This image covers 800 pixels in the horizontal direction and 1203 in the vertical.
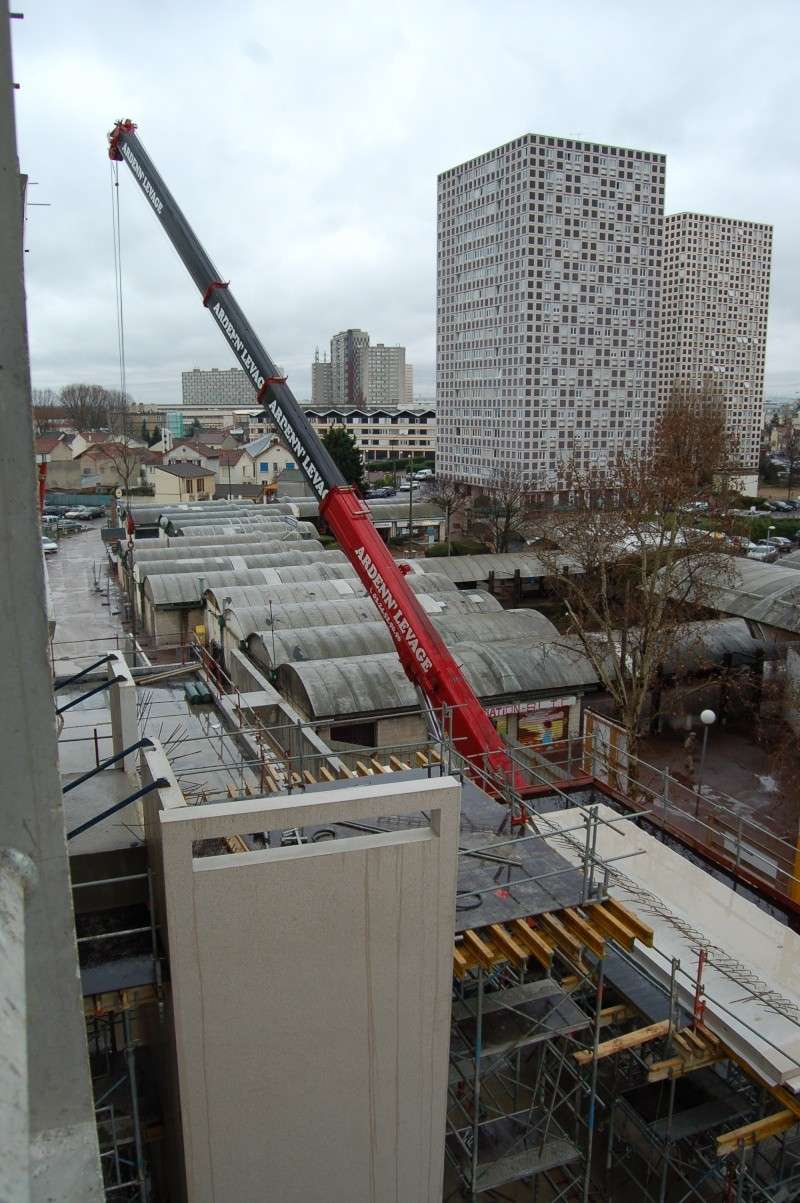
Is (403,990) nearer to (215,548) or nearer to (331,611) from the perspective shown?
(331,611)

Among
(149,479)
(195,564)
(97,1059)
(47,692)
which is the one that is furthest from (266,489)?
(47,692)

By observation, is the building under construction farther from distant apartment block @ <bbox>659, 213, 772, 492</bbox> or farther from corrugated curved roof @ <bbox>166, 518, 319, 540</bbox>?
distant apartment block @ <bbox>659, 213, 772, 492</bbox>

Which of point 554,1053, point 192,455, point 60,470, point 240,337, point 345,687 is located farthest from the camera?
point 192,455

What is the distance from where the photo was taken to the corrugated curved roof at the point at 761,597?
22.8 metres

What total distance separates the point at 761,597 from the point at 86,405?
12692 centimetres

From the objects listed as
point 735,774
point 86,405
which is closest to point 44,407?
point 86,405

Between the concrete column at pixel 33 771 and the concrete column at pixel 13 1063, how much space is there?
342 mm

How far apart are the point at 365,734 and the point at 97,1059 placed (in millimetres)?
10588

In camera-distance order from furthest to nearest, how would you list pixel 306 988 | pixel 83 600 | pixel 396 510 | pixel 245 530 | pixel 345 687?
pixel 396 510 → pixel 245 530 → pixel 83 600 → pixel 345 687 → pixel 306 988

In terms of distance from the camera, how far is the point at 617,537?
1938 cm

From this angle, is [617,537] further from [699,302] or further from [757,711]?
[699,302]

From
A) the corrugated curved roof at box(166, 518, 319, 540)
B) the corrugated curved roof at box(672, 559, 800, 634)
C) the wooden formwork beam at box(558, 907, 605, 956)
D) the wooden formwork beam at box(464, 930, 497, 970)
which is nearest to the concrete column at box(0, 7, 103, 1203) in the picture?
the wooden formwork beam at box(464, 930, 497, 970)

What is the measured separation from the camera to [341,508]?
1390cm

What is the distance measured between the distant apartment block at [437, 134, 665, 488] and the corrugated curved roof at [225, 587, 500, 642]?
2786cm
